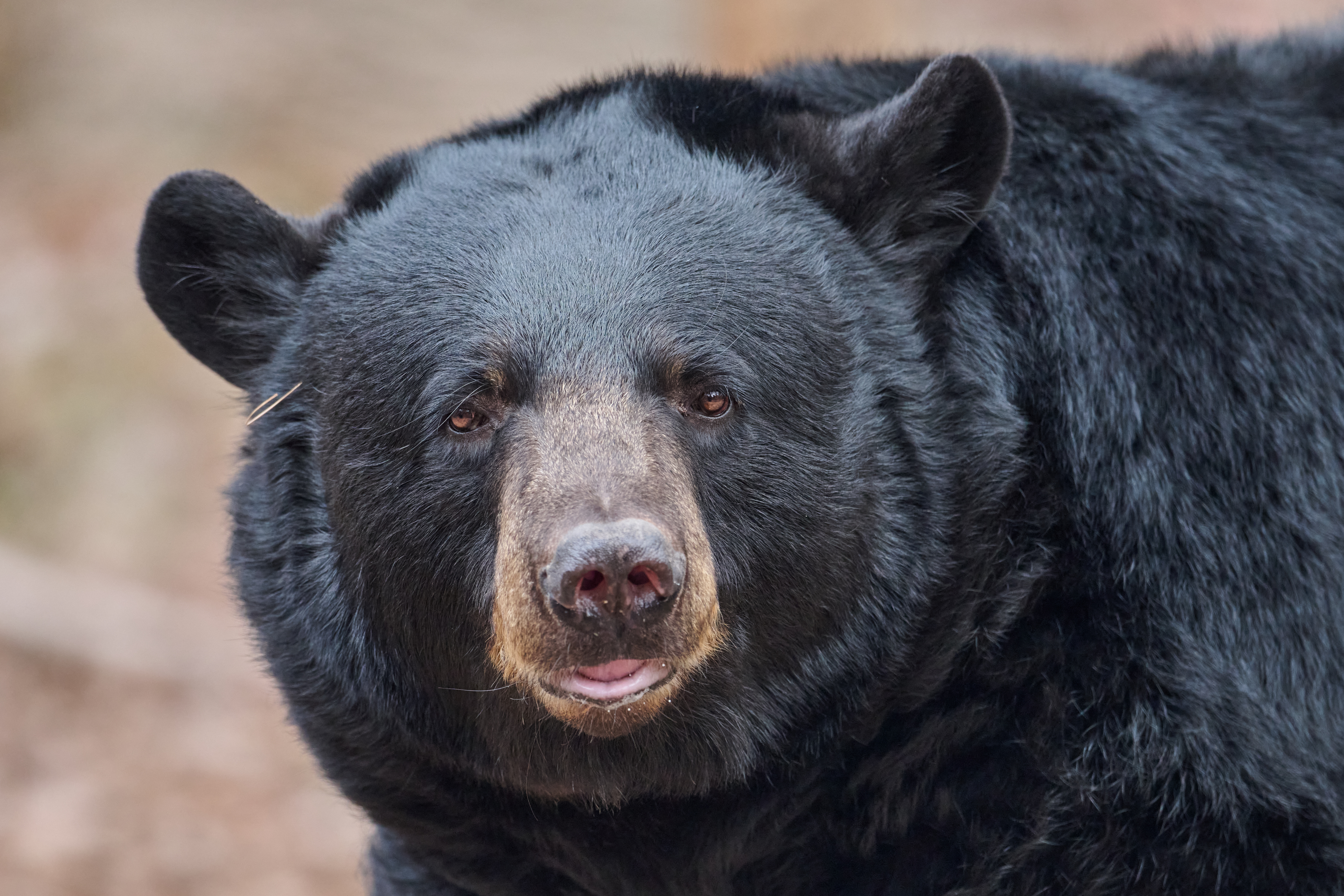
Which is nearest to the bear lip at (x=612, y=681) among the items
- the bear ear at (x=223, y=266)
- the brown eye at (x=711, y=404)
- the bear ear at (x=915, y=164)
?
the brown eye at (x=711, y=404)

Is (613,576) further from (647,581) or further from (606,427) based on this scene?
(606,427)

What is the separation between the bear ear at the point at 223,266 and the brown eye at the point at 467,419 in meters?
0.79

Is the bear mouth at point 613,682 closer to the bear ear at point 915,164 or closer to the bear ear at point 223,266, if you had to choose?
the bear ear at point 915,164

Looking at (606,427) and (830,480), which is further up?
(606,427)

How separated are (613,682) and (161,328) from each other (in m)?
7.79

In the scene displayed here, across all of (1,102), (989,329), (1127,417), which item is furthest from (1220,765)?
(1,102)

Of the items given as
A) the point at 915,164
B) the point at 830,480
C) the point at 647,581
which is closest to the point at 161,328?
the point at 915,164

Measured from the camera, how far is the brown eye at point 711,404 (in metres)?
3.27

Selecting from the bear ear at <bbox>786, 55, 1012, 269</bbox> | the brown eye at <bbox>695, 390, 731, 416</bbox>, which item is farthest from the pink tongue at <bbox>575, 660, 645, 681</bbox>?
the bear ear at <bbox>786, 55, 1012, 269</bbox>

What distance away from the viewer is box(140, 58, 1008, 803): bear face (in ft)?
10.3

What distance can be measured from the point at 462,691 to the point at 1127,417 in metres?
1.80

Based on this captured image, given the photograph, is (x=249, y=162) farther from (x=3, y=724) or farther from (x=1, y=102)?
(x=3, y=724)

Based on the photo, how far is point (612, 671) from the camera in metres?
3.04

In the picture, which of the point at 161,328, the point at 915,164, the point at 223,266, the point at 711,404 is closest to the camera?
the point at 711,404
